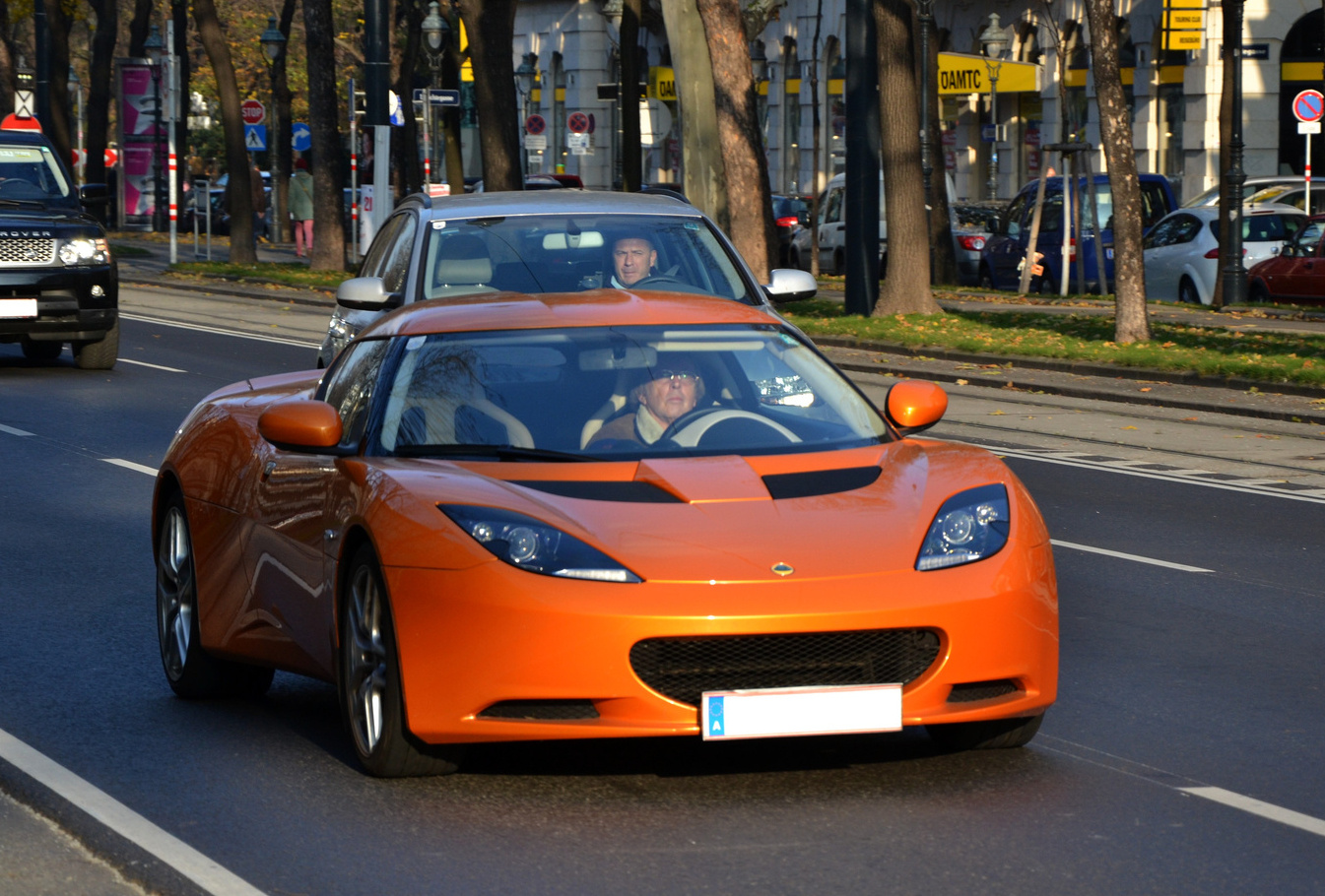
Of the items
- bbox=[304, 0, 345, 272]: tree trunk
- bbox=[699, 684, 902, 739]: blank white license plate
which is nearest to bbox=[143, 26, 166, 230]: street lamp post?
bbox=[304, 0, 345, 272]: tree trunk

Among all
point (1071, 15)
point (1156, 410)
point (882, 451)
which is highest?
point (1071, 15)

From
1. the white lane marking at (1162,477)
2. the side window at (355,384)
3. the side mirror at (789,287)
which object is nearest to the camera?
the side window at (355,384)

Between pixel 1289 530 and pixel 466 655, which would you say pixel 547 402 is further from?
pixel 1289 530

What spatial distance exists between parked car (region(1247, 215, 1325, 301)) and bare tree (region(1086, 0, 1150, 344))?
664cm

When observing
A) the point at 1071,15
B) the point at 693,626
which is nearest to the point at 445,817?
the point at 693,626

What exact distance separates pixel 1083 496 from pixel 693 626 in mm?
7374

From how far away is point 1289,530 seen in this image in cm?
1087

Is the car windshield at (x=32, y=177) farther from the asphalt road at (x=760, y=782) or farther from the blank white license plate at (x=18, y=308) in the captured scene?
the asphalt road at (x=760, y=782)

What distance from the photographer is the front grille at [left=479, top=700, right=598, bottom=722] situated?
212 inches

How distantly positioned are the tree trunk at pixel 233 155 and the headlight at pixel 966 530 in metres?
33.6

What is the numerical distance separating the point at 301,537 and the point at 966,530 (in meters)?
1.90

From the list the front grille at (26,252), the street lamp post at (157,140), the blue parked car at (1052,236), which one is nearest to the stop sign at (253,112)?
the street lamp post at (157,140)

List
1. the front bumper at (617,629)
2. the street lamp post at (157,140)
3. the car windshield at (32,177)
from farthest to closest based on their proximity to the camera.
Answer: the street lamp post at (157,140) → the car windshield at (32,177) → the front bumper at (617,629)

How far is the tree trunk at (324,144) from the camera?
116 ft
